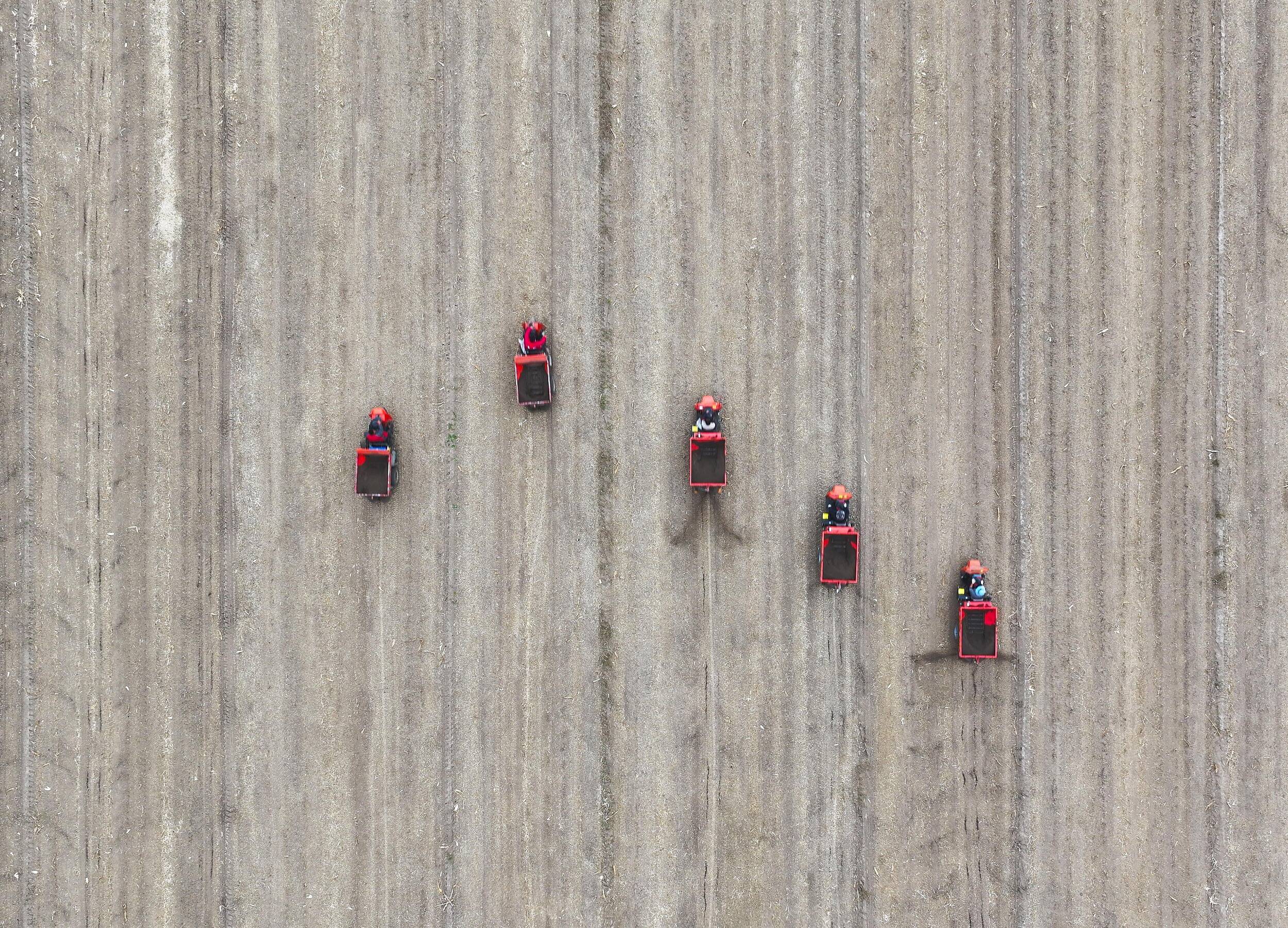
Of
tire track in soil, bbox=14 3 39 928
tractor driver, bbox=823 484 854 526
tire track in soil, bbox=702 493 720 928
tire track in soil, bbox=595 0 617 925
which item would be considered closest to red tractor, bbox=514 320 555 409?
tire track in soil, bbox=595 0 617 925

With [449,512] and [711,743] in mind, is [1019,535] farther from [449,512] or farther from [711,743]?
[449,512]

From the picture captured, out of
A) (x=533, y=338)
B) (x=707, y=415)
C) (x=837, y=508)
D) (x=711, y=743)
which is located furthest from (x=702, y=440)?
(x=711, y=743)

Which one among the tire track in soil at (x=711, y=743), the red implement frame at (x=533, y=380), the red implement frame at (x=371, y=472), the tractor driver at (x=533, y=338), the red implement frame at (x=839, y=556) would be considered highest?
the tractor driver at (x=533, y=338)

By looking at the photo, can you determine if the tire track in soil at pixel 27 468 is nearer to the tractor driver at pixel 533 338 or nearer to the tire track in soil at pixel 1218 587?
the tractor driver at pixel 533 338

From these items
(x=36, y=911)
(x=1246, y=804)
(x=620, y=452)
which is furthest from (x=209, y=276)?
(x=1246, y=804)

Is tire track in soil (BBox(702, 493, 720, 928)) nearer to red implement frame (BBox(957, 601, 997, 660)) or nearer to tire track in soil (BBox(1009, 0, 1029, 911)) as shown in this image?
red implement frame (BBox(957, 601, 997, 660))

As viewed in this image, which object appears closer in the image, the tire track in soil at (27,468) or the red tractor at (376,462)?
the red tractor at (376,462)

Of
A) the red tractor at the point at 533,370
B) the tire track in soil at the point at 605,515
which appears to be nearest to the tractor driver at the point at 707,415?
the tire track in soil at the point at 605,515
